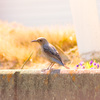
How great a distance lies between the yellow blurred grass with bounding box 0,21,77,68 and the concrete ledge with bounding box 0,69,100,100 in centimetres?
451

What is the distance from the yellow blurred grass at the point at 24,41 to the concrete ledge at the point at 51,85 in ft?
14.8

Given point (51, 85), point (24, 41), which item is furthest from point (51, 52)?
point (24, 41)

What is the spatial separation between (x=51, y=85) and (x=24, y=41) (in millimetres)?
6352

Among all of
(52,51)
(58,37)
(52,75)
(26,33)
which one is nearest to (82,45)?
(58,37)

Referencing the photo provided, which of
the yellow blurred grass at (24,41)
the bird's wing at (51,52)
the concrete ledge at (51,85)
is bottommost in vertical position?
the yellow blurred grass at (24,41)

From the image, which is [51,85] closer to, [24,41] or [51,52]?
[51,52]

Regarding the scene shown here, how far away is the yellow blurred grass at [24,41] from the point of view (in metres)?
8.05

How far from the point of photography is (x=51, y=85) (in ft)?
10.5

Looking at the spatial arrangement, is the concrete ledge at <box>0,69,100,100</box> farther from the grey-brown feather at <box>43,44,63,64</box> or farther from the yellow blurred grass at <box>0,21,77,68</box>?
the yellow blurred grass at <box>0,21,77,68</box>

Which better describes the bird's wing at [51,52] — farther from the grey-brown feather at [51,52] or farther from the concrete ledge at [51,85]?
the concrete ledge at [51,85]

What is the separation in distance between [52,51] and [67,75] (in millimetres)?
644

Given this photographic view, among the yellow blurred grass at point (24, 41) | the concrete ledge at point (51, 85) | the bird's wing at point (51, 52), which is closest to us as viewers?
the concrete ledge at point (51, 85)

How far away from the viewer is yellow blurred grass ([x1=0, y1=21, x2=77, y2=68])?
317 inches

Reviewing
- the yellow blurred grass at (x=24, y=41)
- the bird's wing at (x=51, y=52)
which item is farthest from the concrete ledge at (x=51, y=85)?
the yellow blurred grass at (x=24, y=41)
